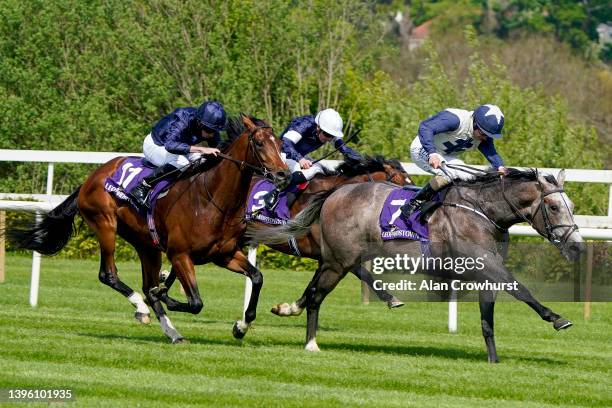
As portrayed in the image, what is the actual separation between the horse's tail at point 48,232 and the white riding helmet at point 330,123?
6.59 ft

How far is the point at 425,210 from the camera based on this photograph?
29.5 feet

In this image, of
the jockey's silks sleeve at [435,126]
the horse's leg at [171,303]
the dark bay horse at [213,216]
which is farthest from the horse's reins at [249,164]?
the jockey's silks sleeve at [435,126]

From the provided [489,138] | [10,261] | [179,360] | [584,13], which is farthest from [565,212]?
[584,13]

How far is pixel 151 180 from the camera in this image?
956 centimetres

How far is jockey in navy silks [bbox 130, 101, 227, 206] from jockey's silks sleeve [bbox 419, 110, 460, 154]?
1372 millimetres

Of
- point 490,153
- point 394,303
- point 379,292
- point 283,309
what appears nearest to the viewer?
point 490,153

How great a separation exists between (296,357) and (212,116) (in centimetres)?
186

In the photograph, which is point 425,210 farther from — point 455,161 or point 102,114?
point 102,114

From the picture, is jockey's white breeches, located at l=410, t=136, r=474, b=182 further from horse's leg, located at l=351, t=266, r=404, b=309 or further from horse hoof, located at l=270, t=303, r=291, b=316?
horse hoof, located at l=270, t=303, r=291, b=316

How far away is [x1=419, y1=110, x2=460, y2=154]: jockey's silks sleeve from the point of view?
9070mm

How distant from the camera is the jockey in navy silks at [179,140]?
931 centimetres

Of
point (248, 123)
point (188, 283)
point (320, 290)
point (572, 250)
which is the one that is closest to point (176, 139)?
point (248, 123)

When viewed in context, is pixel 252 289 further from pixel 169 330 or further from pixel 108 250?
pixel 108 250

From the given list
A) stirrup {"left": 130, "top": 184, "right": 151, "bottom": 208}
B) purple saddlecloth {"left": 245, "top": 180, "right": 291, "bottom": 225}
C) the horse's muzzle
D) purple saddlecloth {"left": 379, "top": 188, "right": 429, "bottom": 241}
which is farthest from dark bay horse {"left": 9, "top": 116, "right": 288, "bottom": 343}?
the horse's muzzle
